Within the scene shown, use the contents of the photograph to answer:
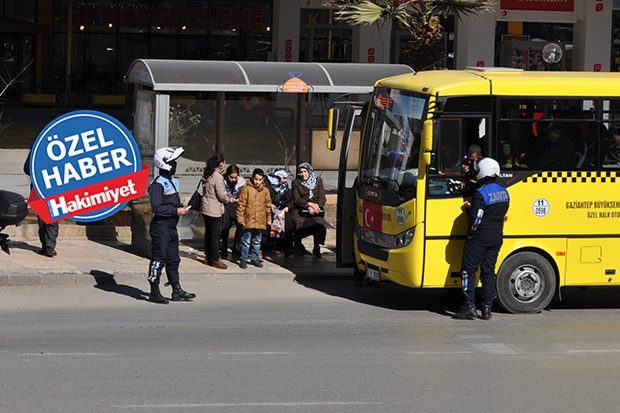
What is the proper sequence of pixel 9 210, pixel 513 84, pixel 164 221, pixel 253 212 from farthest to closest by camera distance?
pixel 253 212, pixel 9 210, pixel 164 221, pixel 513 84

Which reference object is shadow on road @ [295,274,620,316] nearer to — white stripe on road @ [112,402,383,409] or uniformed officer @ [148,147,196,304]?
uniformed officer @ [148,147,196,304]

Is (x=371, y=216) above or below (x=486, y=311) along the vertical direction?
above

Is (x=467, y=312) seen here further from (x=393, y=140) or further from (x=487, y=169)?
(x=393, y=140)

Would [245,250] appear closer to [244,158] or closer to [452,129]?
[244,158]

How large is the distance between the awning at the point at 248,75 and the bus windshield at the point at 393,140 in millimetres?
3512

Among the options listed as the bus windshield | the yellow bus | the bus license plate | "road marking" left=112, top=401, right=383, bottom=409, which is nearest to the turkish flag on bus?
the yellow bus

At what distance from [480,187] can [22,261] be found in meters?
6.37

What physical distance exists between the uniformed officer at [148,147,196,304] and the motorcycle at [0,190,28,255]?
263cm

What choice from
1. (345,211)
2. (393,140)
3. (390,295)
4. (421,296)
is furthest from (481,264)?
(345,211)

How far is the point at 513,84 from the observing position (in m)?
13.4

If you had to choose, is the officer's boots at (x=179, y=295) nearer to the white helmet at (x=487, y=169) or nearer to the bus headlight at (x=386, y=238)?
the bus headlight at (x=386, y=238)

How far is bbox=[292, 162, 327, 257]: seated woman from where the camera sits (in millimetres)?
16672

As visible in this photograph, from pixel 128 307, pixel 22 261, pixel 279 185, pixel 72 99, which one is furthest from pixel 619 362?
pixel 72 99

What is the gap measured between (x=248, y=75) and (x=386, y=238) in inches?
193
